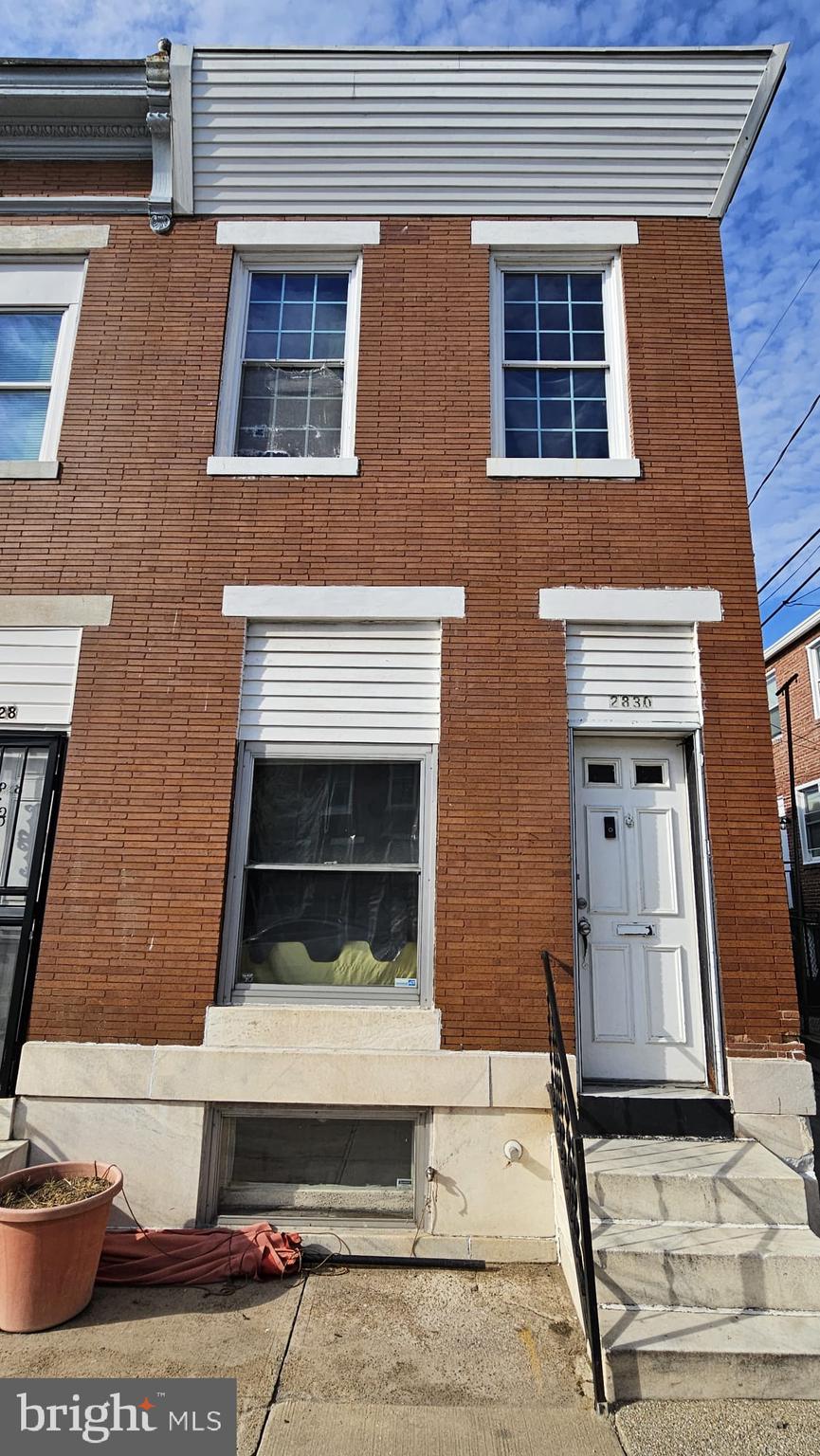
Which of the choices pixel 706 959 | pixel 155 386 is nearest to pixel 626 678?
pixel 706 959

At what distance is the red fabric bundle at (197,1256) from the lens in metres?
4.41

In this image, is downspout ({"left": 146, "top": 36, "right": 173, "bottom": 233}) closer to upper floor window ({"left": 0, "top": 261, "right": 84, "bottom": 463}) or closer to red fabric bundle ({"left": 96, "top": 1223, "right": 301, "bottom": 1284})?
upper floor window ({"left": 0, "top": 261, "right": 84, "bottom": 463})

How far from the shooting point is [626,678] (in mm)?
5758

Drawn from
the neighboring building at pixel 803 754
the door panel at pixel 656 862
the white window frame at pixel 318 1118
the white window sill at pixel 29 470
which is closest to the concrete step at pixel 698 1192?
the white window frame at pixel 318 1118

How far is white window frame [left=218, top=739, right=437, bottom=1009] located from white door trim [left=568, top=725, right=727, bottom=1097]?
0.95m

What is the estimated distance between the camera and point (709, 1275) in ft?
12.6

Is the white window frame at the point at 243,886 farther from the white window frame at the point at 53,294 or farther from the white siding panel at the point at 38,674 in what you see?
the white window frame at the point at 53,294

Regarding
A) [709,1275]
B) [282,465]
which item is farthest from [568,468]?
[709,1275]

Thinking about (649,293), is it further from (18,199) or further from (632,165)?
(18,199)

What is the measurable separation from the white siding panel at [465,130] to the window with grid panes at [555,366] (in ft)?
1.99

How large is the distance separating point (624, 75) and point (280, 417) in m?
3.84

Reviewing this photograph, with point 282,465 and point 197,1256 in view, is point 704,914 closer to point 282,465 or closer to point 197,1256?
point 197,1256

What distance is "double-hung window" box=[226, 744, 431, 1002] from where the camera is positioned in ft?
17.7

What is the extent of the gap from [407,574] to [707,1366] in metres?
4.70
